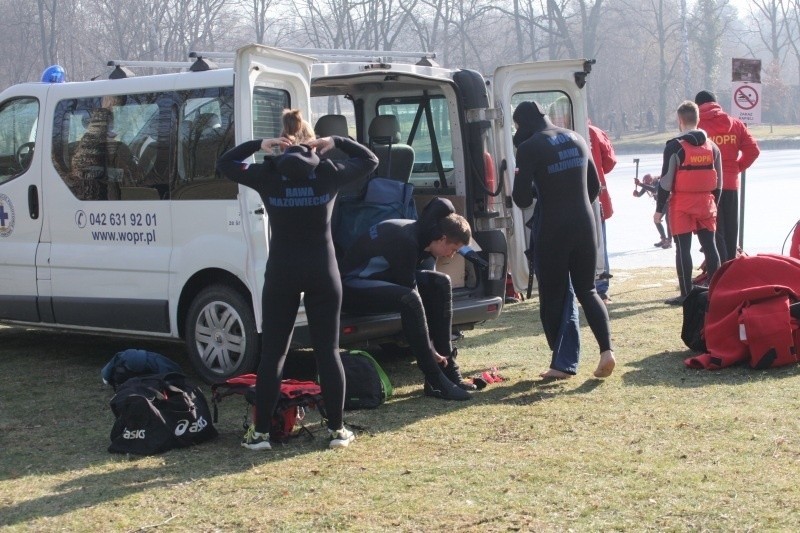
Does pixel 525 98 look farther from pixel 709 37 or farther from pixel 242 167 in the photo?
pixel 709 37

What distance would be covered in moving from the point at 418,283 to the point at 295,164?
1834 mm

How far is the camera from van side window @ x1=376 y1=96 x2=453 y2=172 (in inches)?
338

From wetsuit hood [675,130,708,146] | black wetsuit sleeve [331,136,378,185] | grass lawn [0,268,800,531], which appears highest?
wetsuit hood [675,130,708,146]

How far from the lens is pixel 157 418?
5805mm

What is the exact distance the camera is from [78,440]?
20.2 ft

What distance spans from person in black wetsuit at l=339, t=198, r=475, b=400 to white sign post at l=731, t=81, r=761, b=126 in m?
7.64

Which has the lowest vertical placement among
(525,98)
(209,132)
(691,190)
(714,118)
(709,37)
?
(691,190)

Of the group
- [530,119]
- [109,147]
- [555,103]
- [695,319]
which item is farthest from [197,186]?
[695,319]

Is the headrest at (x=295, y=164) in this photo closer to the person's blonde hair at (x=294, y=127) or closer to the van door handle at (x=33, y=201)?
the person's blonde hair at (x=294, y=127)

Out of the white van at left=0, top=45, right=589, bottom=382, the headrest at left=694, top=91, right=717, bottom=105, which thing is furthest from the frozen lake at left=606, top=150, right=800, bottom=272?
the white van at left=0, top=45, right=589, bottom=382

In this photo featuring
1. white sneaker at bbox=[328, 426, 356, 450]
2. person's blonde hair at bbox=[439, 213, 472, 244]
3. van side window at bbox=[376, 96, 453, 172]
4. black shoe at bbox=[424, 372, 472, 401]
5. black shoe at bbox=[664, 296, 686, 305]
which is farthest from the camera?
black shoe at bbox=[664, 296, 686, 305]

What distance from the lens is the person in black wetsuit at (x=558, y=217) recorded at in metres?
6.94

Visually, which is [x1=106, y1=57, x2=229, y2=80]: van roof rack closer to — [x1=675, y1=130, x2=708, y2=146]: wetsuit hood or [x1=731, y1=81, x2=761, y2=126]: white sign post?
[x1=675, y1=130, x2=708, y2=146]: wetsuit hood

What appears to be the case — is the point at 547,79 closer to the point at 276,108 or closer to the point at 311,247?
the point at 276,108
